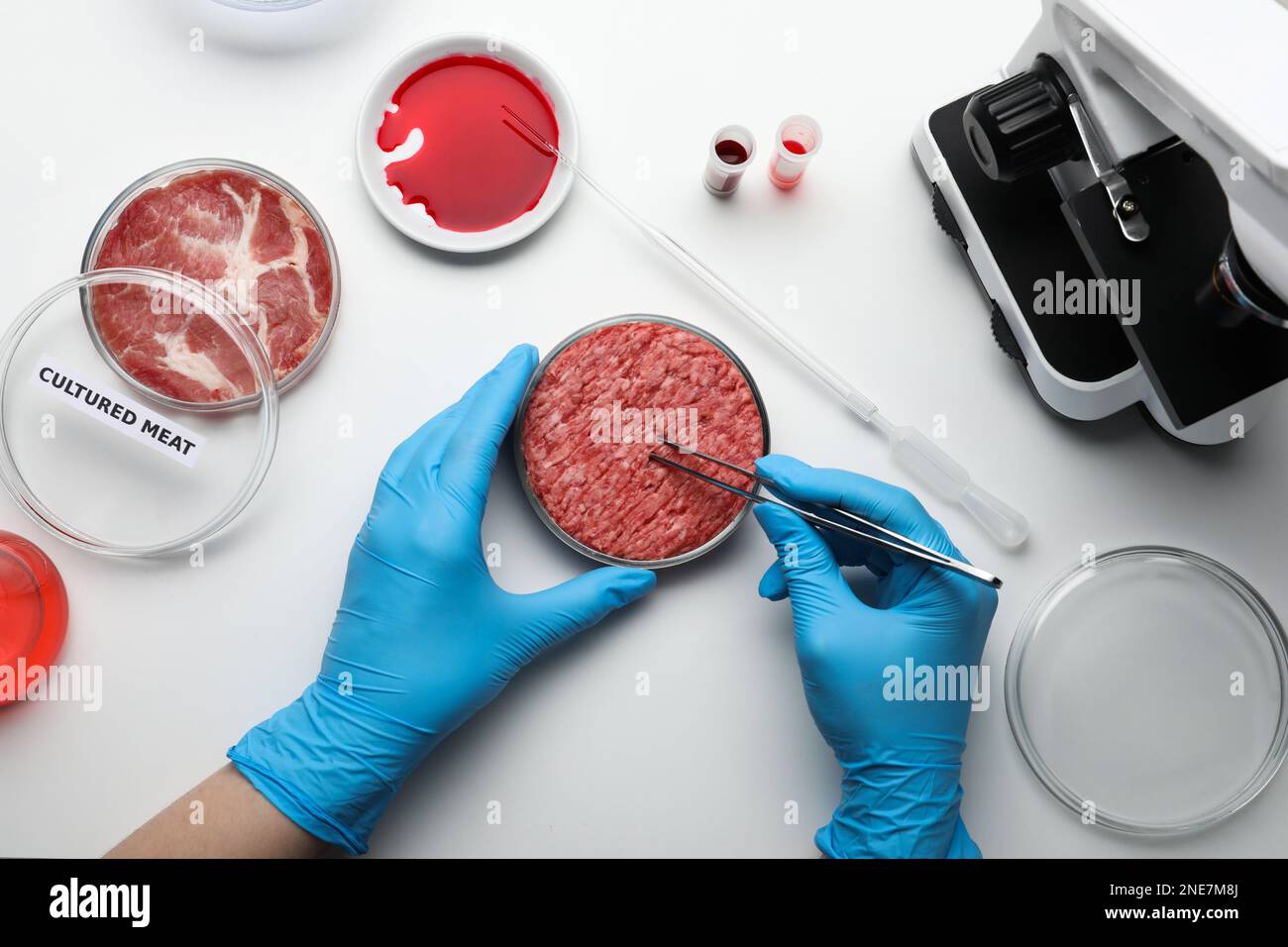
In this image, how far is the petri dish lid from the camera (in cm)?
176

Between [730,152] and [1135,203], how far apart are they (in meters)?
0.76

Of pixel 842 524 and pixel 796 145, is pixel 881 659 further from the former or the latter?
pixel 796 145

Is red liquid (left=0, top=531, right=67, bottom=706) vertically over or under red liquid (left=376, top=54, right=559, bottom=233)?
under

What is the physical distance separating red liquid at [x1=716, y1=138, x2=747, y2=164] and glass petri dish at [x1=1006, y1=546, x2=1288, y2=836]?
42.4 inches

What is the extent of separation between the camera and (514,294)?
1.86 m

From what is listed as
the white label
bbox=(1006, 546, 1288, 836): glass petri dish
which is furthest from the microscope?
the white label

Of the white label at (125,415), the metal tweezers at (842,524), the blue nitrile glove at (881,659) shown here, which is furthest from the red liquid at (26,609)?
the blue nitrile glove at (881,659)

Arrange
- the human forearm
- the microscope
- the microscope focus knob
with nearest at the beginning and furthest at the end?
the microscope → the microscope focus knob → the human forearm

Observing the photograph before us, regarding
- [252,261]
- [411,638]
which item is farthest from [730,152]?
[411,638]

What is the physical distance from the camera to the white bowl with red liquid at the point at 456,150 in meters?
1.81

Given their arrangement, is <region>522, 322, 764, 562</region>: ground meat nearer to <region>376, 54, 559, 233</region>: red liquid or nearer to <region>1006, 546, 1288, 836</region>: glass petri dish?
<region>376, 54, 559, 233</region>: red liquid

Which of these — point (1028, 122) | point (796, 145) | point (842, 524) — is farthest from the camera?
point (796, 145)

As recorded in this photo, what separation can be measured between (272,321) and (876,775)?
4.84 feet

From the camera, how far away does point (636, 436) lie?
1.77 m
